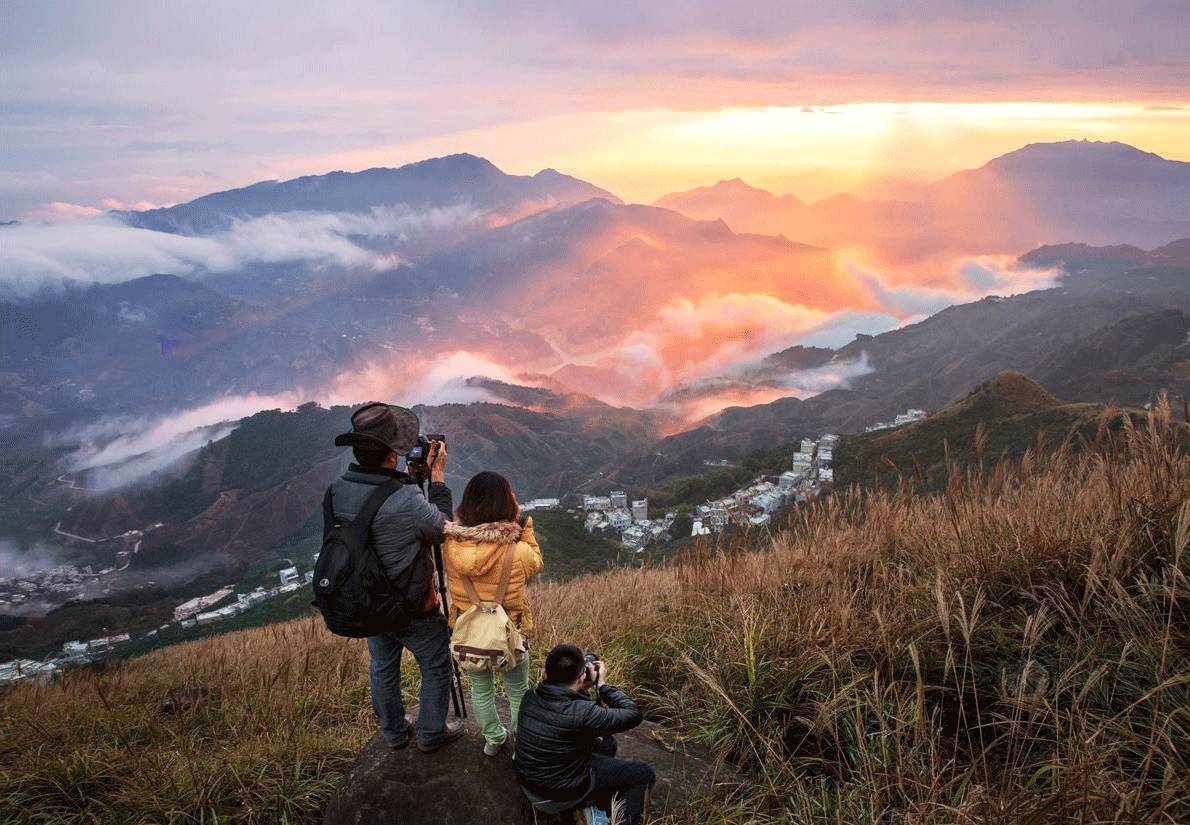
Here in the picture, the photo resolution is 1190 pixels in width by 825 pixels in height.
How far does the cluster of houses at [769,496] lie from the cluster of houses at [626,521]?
356cm

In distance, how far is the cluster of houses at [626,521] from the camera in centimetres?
4916

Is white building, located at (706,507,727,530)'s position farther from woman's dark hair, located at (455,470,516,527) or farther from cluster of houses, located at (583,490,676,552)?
cluster of houses, located at (583,490,676,552)

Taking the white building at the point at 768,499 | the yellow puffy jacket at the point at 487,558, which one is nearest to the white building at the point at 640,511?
the white building at the point at 768,499

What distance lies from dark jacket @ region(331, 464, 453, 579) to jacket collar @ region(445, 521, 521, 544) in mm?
91

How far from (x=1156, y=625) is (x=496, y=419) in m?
195

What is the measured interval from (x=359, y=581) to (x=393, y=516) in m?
0.34

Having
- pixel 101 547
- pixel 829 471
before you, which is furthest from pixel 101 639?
pixel 101 547

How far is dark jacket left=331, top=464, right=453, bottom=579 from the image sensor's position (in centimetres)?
330

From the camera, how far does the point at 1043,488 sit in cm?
447

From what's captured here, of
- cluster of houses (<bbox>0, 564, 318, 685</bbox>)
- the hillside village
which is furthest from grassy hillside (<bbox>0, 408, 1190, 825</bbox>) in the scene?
cluster of houses (<bbox>0, 564, 318, 685</bbox>)

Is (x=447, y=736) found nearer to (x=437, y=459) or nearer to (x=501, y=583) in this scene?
(x=501, y=583)

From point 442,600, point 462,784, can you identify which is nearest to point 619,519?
point 442,600

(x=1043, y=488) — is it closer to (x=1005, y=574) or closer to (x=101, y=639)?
(x=1005, y=574)

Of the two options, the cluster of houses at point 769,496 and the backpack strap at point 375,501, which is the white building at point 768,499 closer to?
the cluster of houses at point 769,496
